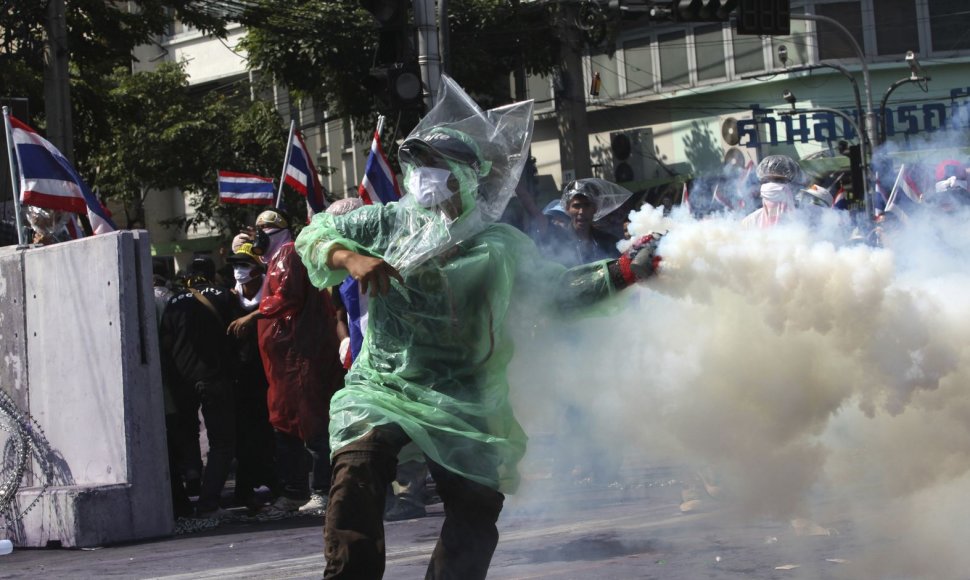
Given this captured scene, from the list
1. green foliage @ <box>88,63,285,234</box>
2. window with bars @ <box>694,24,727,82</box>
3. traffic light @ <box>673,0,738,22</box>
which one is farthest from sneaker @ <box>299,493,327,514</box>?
window with bars @ <box>694,24,727,82</box>

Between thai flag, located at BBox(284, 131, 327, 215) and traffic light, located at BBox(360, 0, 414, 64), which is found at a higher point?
traffic light, located at BBox(360, 0, 414, 64)

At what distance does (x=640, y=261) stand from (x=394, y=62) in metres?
5.97

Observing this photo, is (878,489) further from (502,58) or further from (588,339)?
(502,58)

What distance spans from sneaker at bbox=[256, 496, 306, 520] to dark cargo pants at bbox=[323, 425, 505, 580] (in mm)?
4207

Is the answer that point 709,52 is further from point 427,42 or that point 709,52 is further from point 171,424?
point 171,424

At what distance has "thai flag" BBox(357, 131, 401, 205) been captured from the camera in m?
9.12

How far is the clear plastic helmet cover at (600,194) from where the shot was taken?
6.55 meters

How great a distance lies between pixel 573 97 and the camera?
26141mm

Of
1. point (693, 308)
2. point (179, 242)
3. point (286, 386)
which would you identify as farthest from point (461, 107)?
point (179, 242)

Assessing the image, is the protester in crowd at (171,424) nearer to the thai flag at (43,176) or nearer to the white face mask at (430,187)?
the thai flag at (43,176)

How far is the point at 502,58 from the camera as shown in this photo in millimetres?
25766

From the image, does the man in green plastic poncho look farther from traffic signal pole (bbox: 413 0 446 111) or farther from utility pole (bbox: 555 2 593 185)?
utility pole (bbox: 555 2 593 185)

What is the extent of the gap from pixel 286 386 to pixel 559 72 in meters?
19.4

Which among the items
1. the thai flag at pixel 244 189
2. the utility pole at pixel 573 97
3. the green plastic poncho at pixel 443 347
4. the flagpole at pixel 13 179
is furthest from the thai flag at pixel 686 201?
the utility pole at pixel 573 97
